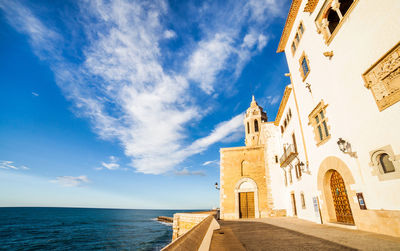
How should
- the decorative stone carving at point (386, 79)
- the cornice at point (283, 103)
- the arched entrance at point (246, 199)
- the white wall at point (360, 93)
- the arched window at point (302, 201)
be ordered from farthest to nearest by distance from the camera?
the arched entrance at point (246, 199) → the cornice at point (283, 103) → the arched window at point (302, 201) → the white wall at point (360, 93) → the decorative stone carving at point (386, 79)

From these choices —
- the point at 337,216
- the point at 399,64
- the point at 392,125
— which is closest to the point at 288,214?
the point at 337,216

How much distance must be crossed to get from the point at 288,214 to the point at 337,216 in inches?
366

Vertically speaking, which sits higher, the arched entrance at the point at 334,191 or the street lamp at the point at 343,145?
the street lamp at the point at 343,145

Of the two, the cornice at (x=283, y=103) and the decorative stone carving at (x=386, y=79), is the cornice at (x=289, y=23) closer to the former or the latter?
the cornice at (x=283, y=103)

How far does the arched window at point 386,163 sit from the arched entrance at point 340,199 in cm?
296

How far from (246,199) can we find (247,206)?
0.72 m

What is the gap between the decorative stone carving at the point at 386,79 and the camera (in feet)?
16.0

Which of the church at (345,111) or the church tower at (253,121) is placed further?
the church tower at (253,121)

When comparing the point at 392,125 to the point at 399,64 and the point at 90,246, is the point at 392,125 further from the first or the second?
the point at 90,246

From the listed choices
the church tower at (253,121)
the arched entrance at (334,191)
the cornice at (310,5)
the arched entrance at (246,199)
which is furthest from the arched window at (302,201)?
the church tower at (253,121)

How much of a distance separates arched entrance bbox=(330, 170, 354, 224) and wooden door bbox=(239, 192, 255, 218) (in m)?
11.4

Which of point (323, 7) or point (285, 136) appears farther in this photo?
point (285, 136)

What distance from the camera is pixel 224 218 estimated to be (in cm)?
1866

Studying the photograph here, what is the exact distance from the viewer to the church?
16.8ft
